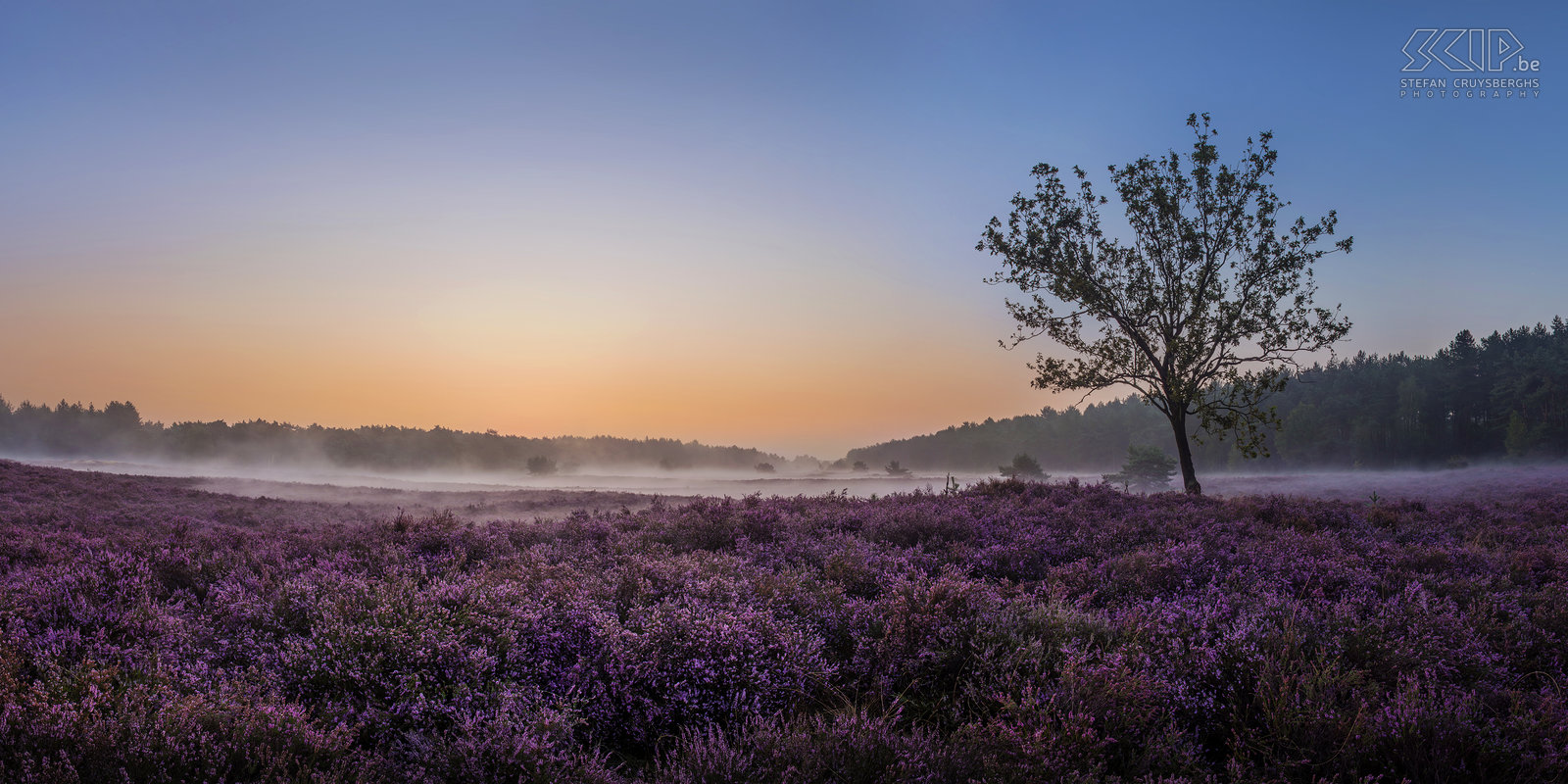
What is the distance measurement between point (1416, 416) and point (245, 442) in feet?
436

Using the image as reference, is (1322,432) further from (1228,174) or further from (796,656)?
(796,656)

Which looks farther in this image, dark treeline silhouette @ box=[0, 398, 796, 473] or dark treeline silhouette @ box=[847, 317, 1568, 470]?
dark treeline silhouette @ box=[0, 398, 796, 473]

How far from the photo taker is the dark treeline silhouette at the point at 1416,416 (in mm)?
60812

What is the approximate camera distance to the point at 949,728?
3.96 meters

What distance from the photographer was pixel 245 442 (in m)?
74.1

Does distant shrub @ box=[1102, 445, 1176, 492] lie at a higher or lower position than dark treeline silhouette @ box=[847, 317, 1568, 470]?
lower

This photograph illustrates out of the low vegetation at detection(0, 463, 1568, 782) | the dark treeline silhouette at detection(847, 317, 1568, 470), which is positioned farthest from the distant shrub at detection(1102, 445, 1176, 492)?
the low vegetation at detection(0, 463, 1568, 782)

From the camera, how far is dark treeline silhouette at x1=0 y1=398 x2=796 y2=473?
238ft

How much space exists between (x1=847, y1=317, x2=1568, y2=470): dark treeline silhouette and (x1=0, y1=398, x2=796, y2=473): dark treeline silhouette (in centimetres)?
8599

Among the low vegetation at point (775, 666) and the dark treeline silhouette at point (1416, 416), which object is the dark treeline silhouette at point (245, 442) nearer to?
the low vegetation at point (775, 666)

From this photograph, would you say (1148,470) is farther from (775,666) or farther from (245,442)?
(245,442)

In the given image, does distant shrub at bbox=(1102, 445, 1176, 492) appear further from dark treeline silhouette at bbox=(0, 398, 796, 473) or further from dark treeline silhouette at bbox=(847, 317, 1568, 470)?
dark treeline silhouette at bbox=(0, 398, 796, 473)

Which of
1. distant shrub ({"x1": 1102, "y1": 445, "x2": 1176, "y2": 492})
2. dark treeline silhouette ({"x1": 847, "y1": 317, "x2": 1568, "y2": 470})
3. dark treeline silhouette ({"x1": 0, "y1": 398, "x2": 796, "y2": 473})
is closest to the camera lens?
distant shrub ({"x1": 1102, "y1": 445, "x2": 1176, "y2": 492})

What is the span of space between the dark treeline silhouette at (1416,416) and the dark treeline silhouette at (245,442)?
86.0 metres
